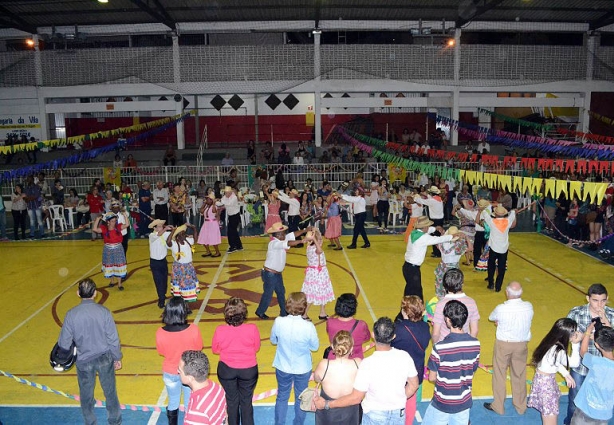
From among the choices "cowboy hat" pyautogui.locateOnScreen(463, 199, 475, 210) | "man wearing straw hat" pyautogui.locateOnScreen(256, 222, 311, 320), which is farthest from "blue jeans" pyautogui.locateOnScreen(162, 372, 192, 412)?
"cowboy hat" pyautogui.locateOnScreen(463, 199, 475, 210)

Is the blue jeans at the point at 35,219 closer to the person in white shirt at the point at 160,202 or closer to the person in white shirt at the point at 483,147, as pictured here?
the person in white shirt at the point at 160,202

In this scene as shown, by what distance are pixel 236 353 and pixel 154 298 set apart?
5.69 metres

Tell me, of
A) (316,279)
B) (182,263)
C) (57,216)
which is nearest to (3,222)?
(57,216)

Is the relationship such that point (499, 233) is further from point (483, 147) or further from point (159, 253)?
point (483, 147)

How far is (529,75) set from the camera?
2619cm

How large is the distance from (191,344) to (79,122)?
29706mm

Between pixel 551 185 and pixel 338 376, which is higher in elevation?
pixel 551 185

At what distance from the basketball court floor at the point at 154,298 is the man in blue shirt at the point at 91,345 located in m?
0.63

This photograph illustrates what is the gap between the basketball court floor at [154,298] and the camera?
22.0 ft

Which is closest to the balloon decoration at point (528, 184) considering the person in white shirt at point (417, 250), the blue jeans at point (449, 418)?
the person in white shirt at point (417, 250)

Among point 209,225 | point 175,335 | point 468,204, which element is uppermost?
point 468,204

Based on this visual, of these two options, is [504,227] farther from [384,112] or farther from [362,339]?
[384,112]

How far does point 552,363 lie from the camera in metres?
5.46

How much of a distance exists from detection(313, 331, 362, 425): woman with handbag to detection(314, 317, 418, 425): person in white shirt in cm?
5
